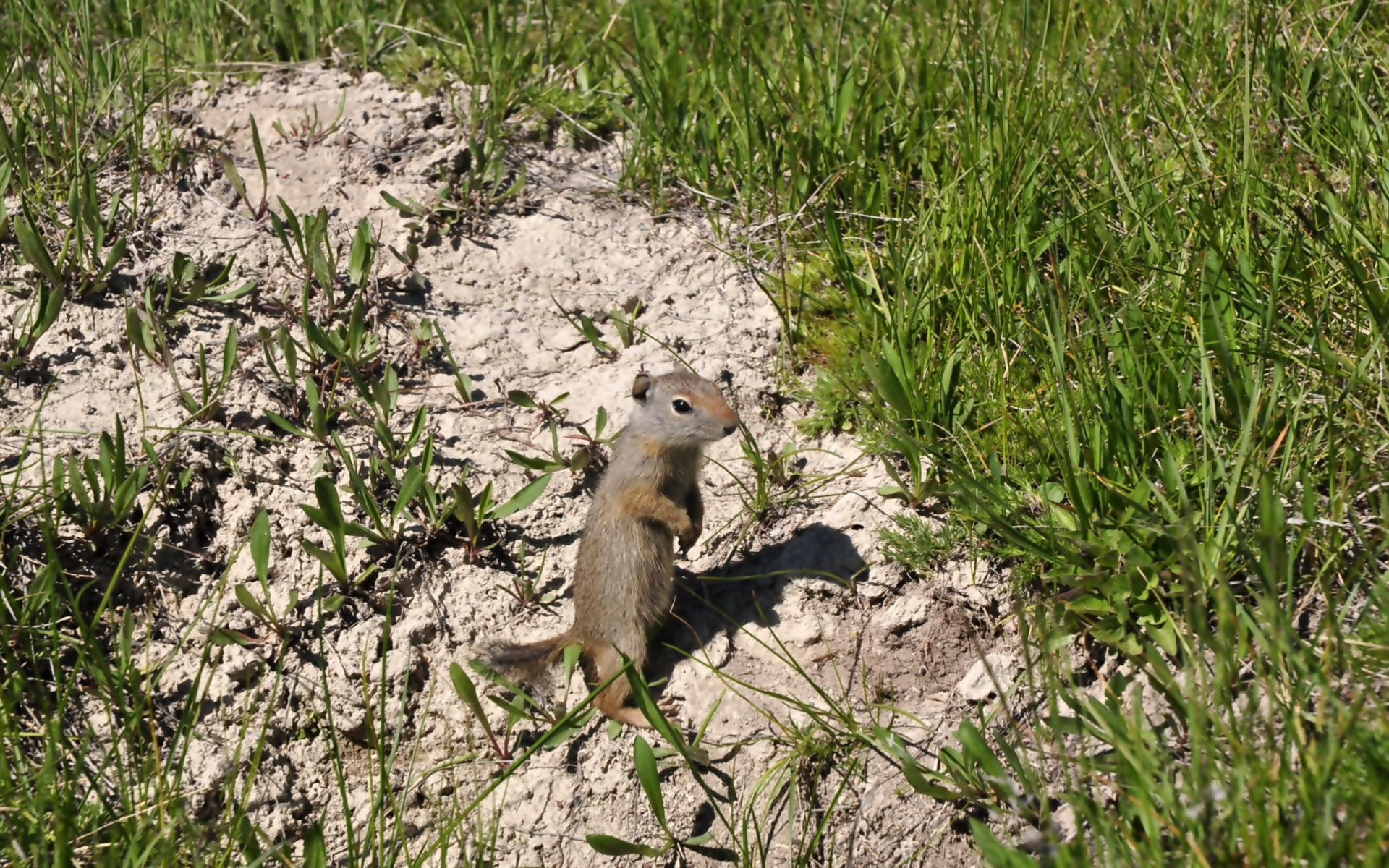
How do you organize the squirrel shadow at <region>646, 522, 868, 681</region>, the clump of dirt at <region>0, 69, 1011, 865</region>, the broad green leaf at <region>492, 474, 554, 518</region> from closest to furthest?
1. the clump of dirt at <region>0, 69, 1011, 865</region>
2. the squirrel shadow at <region>646, 522, 868, 681</region>
3. the broad green leaf at <region>492, 474, 554, 518</region>

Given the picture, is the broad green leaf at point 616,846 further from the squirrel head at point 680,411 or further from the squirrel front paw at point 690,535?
the squirrel head at point 680,411

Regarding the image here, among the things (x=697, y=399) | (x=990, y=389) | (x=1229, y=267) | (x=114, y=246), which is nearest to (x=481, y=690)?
(x=697, y=399)

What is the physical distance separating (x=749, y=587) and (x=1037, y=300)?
1.47 m

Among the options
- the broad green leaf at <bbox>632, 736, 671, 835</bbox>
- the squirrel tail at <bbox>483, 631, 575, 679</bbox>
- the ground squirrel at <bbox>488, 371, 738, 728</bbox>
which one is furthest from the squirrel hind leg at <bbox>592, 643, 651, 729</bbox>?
the broad green leaf at <bbox>632, 736, 671, 835</bbox>

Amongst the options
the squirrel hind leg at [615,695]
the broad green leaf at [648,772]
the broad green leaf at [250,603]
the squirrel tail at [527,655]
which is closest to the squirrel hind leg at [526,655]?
the squirrel tail at [527,655]

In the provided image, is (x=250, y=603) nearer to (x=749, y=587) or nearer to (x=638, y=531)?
(x=638, y=531)

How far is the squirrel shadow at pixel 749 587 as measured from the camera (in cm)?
431

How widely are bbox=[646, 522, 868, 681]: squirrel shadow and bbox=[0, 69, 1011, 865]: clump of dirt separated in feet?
0.04

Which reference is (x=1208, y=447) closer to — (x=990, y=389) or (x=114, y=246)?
(x=990, y=389)

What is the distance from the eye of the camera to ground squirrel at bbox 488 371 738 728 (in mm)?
4117

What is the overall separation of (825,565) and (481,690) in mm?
1291

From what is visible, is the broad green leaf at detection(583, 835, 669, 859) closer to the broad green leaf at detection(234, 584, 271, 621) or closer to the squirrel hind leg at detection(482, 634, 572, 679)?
the squirrel hind leg at detection(482, 634, 572, 679)

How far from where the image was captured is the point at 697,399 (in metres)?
4.36

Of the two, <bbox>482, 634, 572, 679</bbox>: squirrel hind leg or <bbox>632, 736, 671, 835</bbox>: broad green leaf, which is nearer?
<bbox>632, 736, 671, 835</bbox>: broad green leaf
